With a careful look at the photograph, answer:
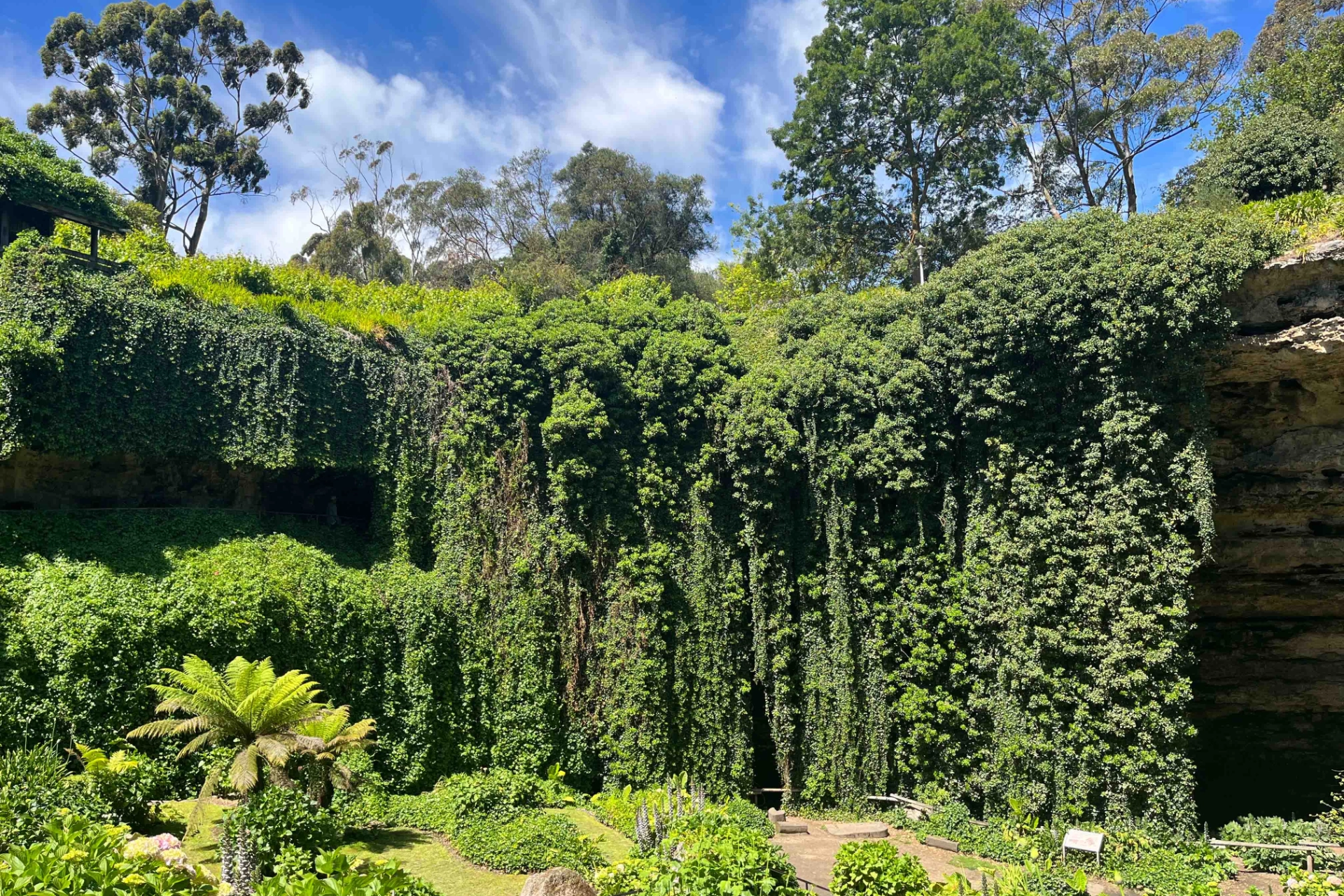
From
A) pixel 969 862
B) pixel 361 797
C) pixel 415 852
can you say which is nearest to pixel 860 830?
pixel 969 862

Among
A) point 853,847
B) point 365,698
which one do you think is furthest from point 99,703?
point 853,847

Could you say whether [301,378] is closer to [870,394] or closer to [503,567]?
[503,567]

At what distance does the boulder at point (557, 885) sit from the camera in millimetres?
7234

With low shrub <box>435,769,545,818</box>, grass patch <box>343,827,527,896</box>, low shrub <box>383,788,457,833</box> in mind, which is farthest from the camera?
low shrub <box>383,788,457,833</box>

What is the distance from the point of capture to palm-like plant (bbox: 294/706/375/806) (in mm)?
9375

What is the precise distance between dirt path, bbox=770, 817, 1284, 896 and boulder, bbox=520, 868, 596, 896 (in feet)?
10.5

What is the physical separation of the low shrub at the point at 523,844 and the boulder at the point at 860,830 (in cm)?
420

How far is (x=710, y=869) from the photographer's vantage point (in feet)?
20.6

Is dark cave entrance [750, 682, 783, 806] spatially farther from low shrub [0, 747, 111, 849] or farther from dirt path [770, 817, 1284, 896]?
low shrub [0, 747, 111, 849]

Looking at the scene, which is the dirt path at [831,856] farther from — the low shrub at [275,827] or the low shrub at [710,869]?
the low shrub at [275,827]

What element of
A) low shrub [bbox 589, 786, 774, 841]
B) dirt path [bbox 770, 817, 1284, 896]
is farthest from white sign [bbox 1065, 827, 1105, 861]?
low shrub [bbox 589, 786, 774, 841]

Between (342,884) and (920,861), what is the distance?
22.7 feet

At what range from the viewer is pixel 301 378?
14.4 meters

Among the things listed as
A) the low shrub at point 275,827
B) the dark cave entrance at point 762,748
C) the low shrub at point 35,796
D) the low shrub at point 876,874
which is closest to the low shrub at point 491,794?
the low shrub at point 275,827
